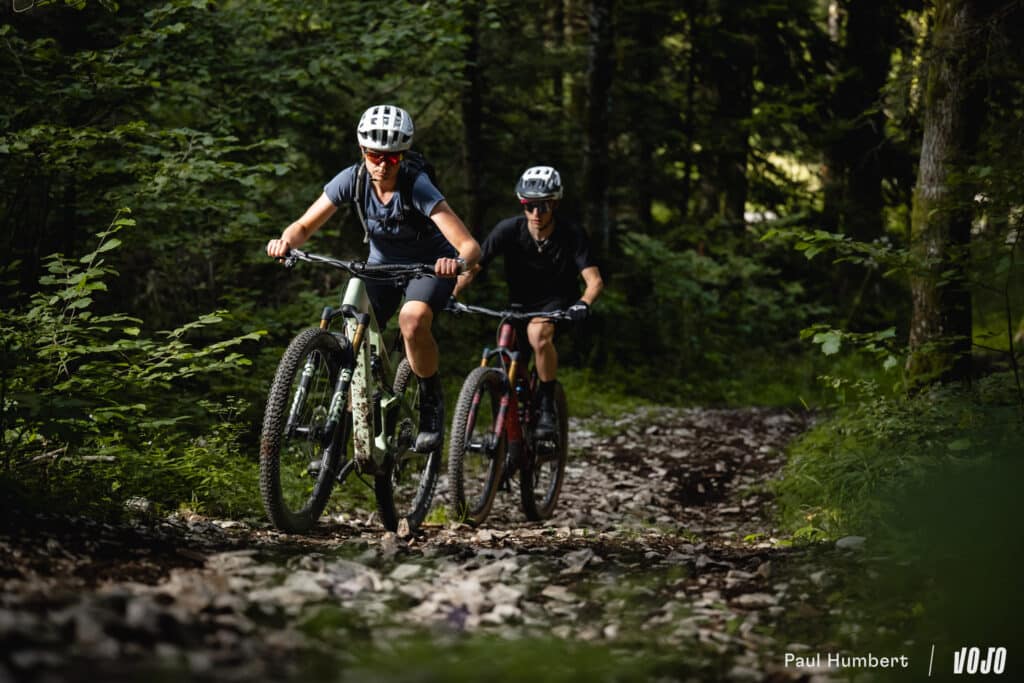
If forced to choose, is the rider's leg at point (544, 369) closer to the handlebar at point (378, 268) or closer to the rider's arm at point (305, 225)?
the handlebar at point (378, 268)

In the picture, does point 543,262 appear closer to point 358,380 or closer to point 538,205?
point 538,205

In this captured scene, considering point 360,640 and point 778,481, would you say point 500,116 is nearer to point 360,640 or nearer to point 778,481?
point 778,481

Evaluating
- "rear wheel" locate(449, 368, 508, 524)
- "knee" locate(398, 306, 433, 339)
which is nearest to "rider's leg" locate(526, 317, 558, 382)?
"rear wheel" locate(449, 368, 508, 524)

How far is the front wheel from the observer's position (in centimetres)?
790

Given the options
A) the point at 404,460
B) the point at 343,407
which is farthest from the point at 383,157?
the point at 404,460

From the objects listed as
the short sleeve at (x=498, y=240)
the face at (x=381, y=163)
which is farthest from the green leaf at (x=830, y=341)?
the face at (x=381, y=163)

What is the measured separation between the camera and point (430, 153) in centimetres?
1630

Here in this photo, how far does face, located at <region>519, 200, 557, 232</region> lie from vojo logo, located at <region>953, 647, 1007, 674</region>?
5073 millimetres

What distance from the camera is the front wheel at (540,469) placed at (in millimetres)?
7898

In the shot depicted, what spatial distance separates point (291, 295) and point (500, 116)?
19.8 ft

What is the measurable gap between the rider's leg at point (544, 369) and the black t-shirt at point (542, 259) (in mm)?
359

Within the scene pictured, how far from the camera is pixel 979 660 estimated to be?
3.53 m

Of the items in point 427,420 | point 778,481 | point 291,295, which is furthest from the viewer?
point 291,295

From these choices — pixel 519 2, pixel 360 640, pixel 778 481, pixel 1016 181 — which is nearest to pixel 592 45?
pixel 519 2
